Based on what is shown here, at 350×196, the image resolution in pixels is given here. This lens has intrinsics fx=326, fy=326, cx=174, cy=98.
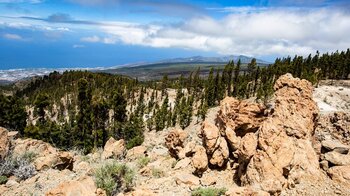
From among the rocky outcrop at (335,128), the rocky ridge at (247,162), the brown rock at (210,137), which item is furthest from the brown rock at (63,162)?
the rocky outcrop at (335,128)

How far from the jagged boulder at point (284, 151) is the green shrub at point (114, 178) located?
728 centimetres

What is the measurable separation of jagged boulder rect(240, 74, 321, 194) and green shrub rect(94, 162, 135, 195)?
7.28 metres

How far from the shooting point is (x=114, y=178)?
21.7 metres

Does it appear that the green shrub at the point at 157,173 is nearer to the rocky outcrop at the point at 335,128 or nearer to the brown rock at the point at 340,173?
the brown rock at the point at 340,173

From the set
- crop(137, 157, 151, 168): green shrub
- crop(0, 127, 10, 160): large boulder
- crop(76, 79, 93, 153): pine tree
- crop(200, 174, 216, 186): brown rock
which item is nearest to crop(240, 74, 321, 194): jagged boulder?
crop(200, 174, 216, 186): brown rock

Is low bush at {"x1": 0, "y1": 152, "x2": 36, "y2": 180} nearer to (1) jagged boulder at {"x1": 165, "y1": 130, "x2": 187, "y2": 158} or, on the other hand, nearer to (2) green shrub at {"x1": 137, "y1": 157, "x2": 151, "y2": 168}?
(2) green shrub at {"x1": 137, "y1": 157, "x2": 151, "y2": 168}

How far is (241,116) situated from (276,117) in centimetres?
325

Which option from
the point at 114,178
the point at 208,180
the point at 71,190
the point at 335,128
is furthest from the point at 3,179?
the point at 335,128

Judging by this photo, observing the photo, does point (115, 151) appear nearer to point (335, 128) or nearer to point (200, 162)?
point (200, 162)

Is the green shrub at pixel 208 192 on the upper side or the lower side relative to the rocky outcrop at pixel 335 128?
lower

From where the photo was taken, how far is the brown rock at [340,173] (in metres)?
17.7

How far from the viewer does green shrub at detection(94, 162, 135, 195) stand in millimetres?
19859

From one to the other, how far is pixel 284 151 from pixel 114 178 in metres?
11.0

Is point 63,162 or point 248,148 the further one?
point 63,162
